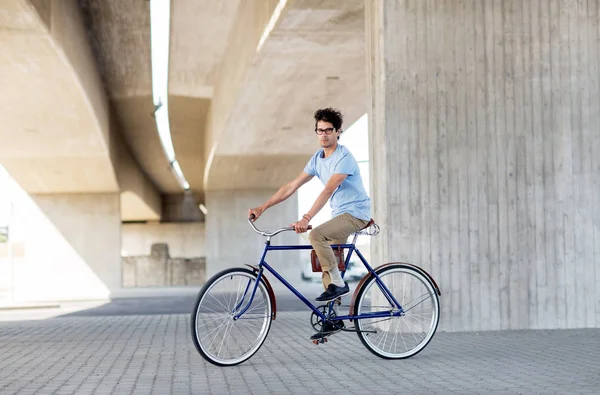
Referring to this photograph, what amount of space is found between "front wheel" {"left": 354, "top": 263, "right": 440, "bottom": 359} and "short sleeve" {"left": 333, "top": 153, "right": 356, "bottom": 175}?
2.47 feet

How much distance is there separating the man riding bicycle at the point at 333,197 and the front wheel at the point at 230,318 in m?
0.42

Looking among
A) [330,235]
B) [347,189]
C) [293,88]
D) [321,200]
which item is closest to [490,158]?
[347,189]

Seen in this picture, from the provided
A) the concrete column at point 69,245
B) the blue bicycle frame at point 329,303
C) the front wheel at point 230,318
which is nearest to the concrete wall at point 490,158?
the blue bicycle frame at point 329,303

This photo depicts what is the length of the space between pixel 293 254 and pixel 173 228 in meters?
21.2

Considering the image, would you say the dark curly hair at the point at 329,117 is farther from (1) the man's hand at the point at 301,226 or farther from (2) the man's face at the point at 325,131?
Answer: (1) the man's hand at the point at 301,226

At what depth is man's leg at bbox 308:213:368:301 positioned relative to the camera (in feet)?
20.8

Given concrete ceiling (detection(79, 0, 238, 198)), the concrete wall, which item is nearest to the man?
the concrete wall

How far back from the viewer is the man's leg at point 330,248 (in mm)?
6344

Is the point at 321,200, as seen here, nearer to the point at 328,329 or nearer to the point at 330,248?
the point at 330,248

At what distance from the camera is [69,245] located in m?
33.0

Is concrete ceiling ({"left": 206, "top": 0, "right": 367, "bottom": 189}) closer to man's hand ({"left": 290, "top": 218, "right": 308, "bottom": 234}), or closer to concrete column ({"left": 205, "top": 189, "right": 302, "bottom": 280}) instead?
concrete column ({"left": 205, "top": 189, "right": 302, "bottom": 280})

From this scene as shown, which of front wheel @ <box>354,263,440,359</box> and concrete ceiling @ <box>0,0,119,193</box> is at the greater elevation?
concrete ceiling @ <box>0,0,119,193</box>

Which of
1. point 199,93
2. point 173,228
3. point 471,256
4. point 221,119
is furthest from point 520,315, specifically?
point 173,228

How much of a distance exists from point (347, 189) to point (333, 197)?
12cm
